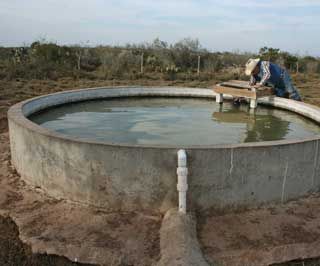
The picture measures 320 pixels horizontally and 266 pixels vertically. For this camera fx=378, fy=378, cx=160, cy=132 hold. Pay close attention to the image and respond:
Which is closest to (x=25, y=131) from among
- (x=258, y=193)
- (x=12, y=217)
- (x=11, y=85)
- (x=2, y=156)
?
(x=12, y=217)

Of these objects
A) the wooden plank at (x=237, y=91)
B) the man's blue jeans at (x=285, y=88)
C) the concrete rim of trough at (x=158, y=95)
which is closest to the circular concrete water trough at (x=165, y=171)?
the concrete rim of trough at (x=158, y=95)

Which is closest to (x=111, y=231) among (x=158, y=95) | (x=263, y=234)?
(x=263, y=234)

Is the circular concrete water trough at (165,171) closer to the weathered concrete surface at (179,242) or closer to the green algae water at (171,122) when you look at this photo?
the weathered concrete surface at (179,242)

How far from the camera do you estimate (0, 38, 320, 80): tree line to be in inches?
576

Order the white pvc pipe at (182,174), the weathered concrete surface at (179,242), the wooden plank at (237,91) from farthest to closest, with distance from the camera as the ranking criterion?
the wooden plank at (237,91) < the white pvc pipe at (182,174) < the weathered concrete surface at (179,242)

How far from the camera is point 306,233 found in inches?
145

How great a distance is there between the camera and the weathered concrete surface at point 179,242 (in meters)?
3.13

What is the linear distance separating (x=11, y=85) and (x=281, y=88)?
26.5 feet

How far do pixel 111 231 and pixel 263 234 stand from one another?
1459 mm

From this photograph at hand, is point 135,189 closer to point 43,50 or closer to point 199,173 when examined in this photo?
point 199,173

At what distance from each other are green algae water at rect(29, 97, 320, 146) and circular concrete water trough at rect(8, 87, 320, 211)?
122cm

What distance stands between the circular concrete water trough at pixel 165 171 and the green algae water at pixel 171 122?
1.22 meters

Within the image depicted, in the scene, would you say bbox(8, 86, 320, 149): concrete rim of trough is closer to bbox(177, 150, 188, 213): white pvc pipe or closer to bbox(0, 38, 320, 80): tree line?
bbox(177, 150, 188, 213): white pvc pipe

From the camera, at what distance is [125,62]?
57.5ft
